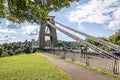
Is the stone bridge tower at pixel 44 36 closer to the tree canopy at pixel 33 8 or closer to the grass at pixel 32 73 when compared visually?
the grass at pixel 32 73

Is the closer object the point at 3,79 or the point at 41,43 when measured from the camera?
the point at 3,79

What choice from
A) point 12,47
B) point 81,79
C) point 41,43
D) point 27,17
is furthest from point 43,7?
point 12,47

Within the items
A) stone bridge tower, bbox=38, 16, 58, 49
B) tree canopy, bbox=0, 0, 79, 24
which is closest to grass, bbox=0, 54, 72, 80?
tree canopy, bbox=0, 0, 79, 24

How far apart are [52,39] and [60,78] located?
1981 inches

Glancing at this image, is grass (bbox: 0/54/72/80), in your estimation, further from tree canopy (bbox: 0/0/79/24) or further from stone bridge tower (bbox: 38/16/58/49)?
stone bridge tower (bbox: 38/16/58/49)

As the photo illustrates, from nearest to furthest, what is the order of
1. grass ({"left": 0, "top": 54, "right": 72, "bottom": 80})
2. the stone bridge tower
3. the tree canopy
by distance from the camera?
the tree canopy
grass ({"left": 0, "top": 54, "right": 72, "bottom": 80})
the stone bridge tower

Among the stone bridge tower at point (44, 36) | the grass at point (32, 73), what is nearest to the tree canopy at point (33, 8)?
the grass at point (32, 73)

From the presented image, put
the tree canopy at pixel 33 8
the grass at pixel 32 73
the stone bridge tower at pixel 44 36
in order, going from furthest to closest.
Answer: the stone bridge tower at pixel 44 36
the grass at pixel 32 73
the tree canopy at pixel 33 8

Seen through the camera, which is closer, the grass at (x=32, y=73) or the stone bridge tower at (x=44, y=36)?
the grass at (x=32, y=73)

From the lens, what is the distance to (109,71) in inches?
488

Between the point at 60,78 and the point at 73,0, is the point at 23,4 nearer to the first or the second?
the point at 73,0

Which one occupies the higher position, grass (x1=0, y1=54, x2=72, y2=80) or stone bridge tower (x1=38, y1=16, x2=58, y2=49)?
stone bridge tower (x1=38, y1=16, x2=58, y2=49)

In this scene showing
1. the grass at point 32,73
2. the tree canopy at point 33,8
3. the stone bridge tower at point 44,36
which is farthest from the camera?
the stone bridge tower at point 44,36

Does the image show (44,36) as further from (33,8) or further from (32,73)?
(33,8)
